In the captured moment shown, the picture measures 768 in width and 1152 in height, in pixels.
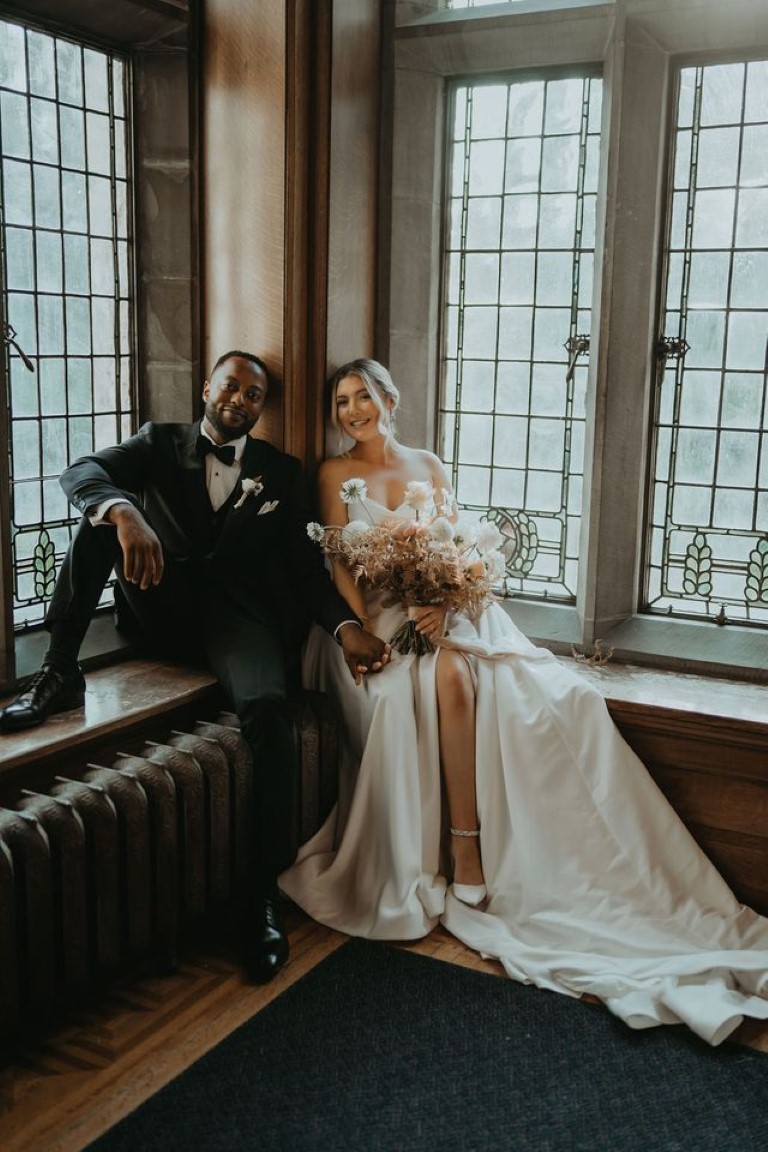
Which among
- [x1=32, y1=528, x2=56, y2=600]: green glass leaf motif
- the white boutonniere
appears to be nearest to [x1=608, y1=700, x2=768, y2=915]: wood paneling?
the white boutonniere

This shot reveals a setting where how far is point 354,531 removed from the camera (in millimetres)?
3881

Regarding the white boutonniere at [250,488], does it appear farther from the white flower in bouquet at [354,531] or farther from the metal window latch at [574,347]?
the metal window latch at [574,347]

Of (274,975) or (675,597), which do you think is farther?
(675,597)

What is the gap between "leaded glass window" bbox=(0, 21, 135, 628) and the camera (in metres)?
3.79

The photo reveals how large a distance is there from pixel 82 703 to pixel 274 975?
100 cm

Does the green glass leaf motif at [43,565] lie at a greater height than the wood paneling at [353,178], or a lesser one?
lesser

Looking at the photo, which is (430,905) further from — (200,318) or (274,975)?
(200,318)

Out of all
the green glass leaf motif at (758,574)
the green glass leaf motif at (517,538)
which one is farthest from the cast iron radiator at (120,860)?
the green glass leaf motif at (758,574)

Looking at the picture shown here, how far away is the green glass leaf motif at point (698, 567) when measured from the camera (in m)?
4.21

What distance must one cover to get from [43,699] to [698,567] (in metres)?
2.36

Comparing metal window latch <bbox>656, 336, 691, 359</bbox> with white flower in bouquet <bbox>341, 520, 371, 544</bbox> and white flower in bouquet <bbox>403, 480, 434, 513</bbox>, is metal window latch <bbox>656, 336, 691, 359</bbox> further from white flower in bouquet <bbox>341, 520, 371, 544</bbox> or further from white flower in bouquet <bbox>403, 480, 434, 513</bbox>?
white flower in bouquet <bbox>341, 520, 371, 544</bbox>

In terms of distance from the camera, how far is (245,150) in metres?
4.13

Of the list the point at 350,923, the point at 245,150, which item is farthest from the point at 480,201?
the point at 350,923

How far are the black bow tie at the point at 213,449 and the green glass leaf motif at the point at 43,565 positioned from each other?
62cm
